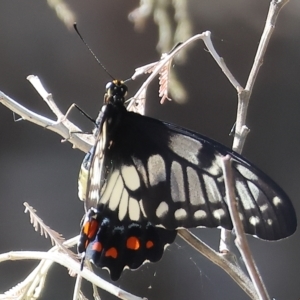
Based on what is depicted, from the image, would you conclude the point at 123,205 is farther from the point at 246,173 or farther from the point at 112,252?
the point at 246,173

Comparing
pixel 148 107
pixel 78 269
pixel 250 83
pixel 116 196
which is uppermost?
pixel 148 107

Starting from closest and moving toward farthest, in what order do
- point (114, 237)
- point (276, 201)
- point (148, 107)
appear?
point (276, 201)
point (114, 237)
point (148, 107)

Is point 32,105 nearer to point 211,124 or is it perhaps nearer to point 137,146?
point 211,124

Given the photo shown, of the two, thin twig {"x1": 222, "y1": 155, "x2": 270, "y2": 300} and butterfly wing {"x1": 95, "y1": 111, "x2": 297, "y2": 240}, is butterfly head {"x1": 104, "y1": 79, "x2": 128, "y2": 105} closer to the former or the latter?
butterfly wing {"x1": 95, "y1": 111, "x2": 297, "y2": 240}

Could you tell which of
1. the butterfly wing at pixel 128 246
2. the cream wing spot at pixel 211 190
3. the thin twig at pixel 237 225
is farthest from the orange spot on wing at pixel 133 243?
the thin twig at pixel 237 225

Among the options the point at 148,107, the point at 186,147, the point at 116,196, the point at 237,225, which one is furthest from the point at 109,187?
the point at 148,107

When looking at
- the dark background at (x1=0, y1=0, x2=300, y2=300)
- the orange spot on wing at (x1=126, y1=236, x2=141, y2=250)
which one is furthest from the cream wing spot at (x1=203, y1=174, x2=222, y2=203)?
the dark background at (x1=0, y1=0, x2=300, y2=300)

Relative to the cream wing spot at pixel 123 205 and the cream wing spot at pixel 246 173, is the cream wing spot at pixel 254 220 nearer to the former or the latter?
the cream wing spot at pixel 246 173

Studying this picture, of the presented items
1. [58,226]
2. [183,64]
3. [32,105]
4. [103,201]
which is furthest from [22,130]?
[103,201]
